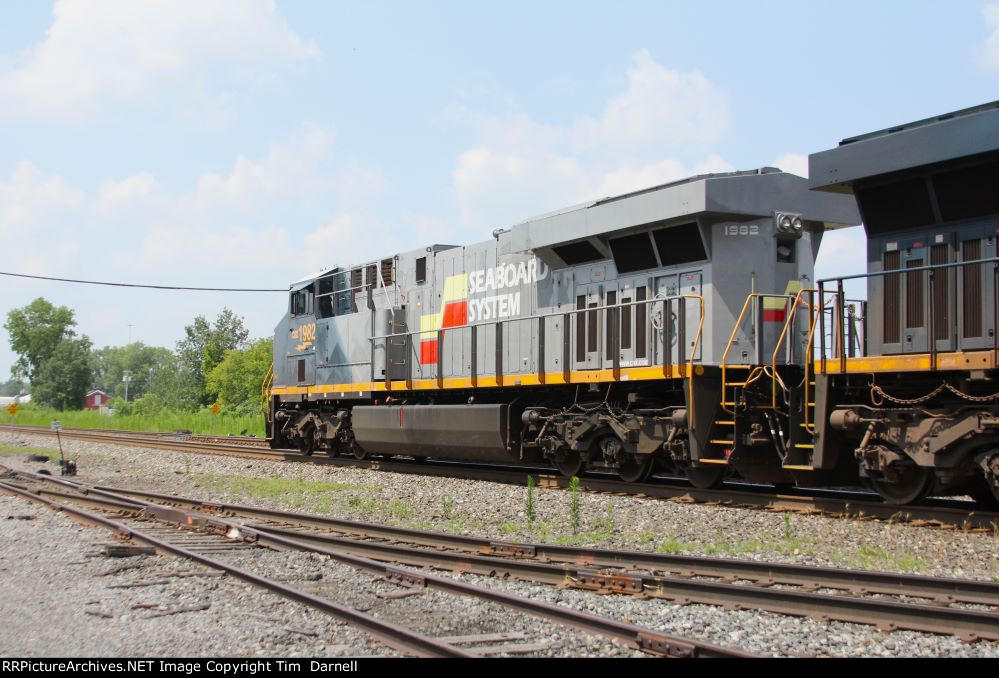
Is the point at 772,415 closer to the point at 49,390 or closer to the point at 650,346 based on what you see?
the point at 650,346

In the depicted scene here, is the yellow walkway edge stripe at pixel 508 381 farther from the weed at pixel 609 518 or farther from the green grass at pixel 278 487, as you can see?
the green grass at pixel 278 487

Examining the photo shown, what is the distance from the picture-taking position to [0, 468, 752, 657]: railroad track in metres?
4.75

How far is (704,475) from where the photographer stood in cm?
1128

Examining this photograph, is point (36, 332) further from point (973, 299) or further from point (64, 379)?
point (973, 299)

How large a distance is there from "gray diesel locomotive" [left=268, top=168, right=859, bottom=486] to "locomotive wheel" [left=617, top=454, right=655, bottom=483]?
0.03 m

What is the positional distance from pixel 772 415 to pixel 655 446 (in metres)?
1.57

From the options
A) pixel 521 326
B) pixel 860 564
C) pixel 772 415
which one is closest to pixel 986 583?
pixel 860 564

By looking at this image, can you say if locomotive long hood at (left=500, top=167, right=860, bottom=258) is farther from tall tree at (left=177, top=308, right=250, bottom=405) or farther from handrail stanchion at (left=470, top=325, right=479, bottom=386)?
tall tree at (left=177, top=308, right=250, bottom=405)

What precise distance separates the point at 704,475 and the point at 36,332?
4582 inches

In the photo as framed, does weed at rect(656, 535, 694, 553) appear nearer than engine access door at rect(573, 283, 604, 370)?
Yes

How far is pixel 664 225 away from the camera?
1176cm

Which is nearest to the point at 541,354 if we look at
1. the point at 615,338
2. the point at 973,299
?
the point at 615,338

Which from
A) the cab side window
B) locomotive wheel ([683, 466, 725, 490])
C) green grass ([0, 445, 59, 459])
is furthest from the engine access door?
green grass ([0, 445, 59, 459])

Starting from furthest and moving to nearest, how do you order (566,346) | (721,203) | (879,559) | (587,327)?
(566,346)
(587,327)
(721,203)
(879,559)
